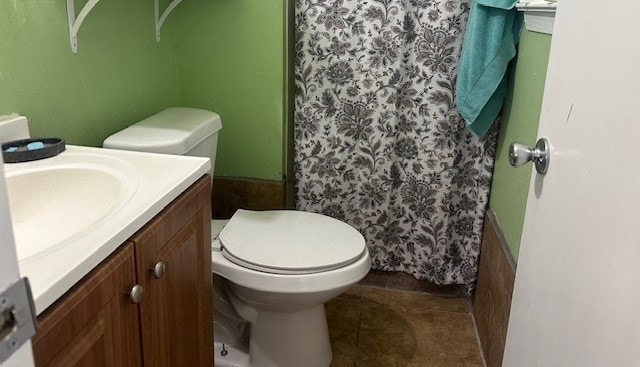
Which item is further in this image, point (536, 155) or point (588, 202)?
point (536, 155)

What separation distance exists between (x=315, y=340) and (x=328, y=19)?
1.12 metres

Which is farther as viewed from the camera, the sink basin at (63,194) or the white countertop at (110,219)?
the sink basin at (63,194)

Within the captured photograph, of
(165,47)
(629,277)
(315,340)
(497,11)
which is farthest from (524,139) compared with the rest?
(165,47)

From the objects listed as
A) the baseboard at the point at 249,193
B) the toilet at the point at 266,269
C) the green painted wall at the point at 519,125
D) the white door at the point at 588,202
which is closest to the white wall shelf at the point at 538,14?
the green painted wall at the point at 519,125

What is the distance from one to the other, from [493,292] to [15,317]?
63.5 inches

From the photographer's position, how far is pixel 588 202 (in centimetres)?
68

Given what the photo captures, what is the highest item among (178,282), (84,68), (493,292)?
(84,68)

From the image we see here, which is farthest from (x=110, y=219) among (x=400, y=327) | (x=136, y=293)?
(x=400, y=327)

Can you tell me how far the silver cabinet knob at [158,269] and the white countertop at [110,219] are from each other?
84 millimetres

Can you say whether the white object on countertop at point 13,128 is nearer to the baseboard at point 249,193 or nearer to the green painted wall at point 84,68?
the green painted wall at point 84,68

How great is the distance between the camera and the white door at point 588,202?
57cm

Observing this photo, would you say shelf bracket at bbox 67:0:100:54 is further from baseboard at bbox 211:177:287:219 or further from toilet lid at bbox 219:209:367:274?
baseboard at bbox 211:177:287:219

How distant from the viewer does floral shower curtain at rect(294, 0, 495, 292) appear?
1.91 meters

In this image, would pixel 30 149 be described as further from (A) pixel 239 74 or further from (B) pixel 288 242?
(A) pixel 239 74
